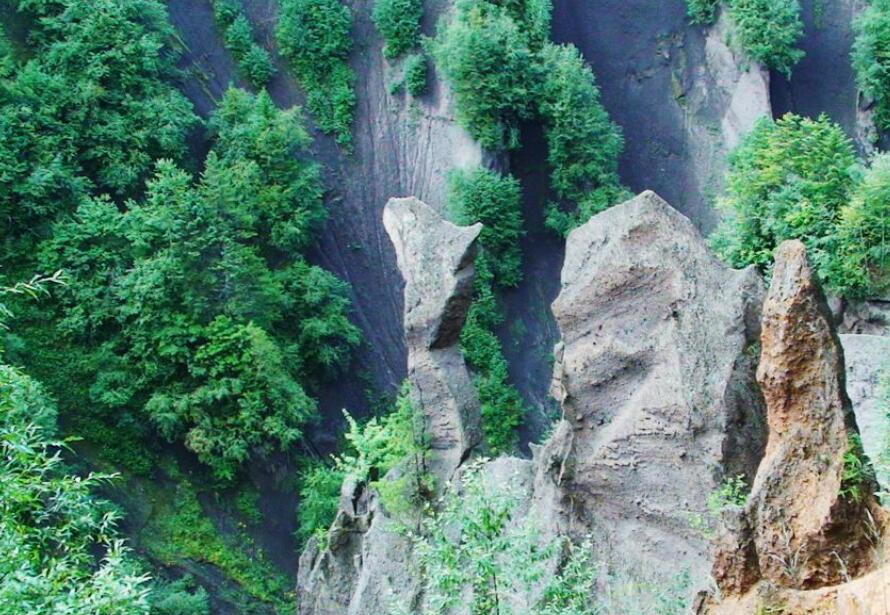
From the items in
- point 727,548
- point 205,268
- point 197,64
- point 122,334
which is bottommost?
point 727,548

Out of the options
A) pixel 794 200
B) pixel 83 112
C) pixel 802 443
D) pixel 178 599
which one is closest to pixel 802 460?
pixel 802 443

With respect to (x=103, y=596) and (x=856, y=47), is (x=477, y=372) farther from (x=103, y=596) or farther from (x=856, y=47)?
(x=103, y=596)

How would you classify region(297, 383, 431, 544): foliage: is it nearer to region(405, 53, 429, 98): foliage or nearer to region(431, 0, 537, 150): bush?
region(431, 0, 537, 150): bush

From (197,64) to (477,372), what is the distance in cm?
1463

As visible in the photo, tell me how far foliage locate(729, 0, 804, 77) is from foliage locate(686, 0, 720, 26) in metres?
1.47

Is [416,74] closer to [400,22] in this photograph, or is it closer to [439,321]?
[400,22]

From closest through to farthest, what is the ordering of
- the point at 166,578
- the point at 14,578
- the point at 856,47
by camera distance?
1. the point at 14,578
2. the point at 166,578
3. the point at 856,47

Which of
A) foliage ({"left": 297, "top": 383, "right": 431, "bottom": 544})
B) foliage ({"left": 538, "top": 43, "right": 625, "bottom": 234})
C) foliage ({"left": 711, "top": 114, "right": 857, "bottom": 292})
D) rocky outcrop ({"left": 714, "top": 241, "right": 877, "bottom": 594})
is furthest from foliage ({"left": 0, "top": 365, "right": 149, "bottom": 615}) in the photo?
foliage ({"left": 538, "top": 43, "right": 625, "bottom": 234})

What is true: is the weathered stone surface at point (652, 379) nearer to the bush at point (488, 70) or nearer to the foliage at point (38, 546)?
the foliage at point (38, 546)

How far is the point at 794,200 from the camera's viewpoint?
2492cm

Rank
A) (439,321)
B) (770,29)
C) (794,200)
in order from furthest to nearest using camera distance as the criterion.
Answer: (770,29)
(794,200)
(439,321)

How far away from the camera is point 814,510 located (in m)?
11.0

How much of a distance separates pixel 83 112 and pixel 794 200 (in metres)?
20.1

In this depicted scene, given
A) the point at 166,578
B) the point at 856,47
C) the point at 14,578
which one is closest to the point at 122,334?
the point at 166,578
